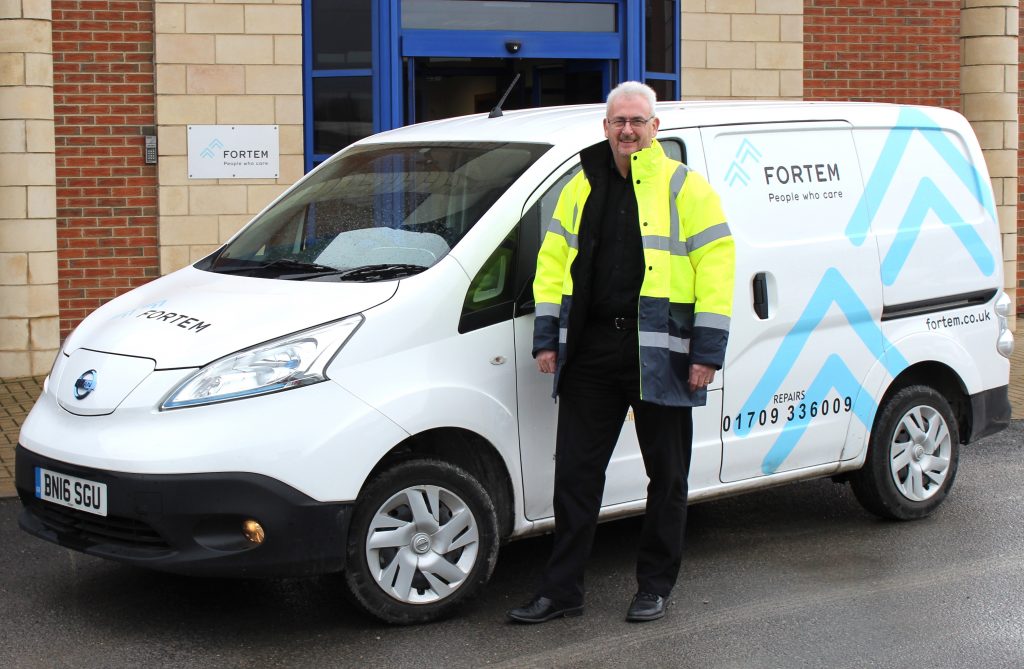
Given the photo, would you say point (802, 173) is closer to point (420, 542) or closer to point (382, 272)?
point (382, 272)

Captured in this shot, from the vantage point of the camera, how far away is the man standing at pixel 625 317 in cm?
485

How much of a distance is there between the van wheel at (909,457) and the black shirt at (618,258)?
187 centimetres

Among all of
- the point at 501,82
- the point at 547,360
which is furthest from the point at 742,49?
the point at 547,360

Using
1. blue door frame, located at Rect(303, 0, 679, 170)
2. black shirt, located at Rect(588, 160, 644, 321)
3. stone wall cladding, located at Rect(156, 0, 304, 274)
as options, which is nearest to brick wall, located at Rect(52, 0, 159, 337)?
stone wall cladding, located at Rect(156, 0, 304, 274)

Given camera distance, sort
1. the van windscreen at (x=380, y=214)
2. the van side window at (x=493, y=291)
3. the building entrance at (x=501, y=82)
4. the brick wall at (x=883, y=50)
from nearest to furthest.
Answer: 1. the van side window at (x=493, y=291)
2. the van windscreen at (x=380, y=214)
3. the building entrance at (x=501, y=82)
4. the brick wall at (x=883, y=50)

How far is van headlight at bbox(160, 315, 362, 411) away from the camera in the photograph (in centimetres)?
465

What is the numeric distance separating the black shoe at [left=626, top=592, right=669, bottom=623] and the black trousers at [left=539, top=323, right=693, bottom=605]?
29 millimetres

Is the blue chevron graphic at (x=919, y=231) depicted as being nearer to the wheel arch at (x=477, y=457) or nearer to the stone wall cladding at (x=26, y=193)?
the wheel arch at (x=477, y=457)

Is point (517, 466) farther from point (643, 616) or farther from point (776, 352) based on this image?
point (776, 352)

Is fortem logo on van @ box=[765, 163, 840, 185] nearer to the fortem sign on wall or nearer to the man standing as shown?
the man standing

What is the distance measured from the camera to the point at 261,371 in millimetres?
4684

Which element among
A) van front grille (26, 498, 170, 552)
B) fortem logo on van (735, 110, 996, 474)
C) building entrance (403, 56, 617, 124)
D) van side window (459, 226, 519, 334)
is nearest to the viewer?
van front grille (26, 498, 170, 552)

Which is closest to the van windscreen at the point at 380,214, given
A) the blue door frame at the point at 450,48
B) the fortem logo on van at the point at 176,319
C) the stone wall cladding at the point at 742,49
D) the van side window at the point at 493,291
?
the van side window at the point at 493,291

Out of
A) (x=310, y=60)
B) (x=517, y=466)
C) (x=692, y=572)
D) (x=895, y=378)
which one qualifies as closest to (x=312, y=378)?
(x=517, y=466)
